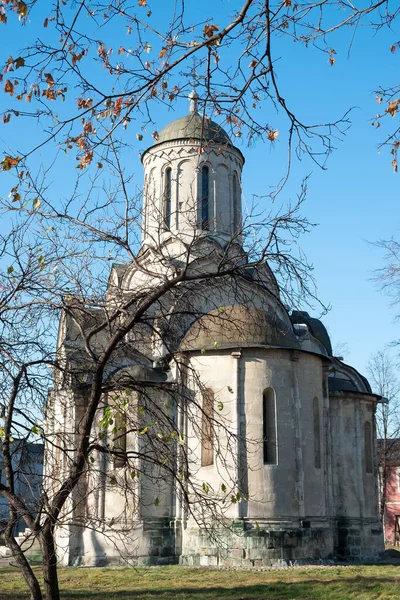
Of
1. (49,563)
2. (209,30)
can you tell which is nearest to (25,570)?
(49,563)

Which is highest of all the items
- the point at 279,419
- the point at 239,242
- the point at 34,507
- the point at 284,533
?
the point at 239,242

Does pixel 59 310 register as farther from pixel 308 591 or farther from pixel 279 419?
pixel 279 419

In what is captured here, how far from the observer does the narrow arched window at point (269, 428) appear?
55.8 feet

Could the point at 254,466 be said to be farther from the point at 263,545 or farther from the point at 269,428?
the point at 263,545

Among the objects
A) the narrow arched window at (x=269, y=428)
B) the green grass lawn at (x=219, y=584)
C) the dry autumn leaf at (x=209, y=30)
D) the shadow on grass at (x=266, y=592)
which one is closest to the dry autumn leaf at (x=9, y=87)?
the dry autumn leaf at (x=209, y=30)

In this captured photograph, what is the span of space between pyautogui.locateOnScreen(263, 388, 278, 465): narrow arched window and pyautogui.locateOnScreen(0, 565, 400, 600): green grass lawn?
2.73 metres

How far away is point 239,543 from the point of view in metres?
16.1

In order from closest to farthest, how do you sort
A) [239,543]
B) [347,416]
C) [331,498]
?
[239,543]
[331,498]
[347,416]

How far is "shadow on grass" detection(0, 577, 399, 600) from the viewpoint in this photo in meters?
11.4

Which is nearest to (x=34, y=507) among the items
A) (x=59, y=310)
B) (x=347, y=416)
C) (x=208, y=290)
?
(x=59, y=310)

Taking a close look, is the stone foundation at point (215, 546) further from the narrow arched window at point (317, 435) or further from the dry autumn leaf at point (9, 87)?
the dry autumn leaf at point (9, 87)

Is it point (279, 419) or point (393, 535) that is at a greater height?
point (279, 419)

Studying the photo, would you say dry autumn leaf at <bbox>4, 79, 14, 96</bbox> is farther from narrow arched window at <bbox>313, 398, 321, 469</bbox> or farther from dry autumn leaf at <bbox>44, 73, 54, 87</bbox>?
narrow arched window at <bbox>313, 398, 321, 469</bbox>

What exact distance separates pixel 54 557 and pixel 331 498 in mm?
13101
